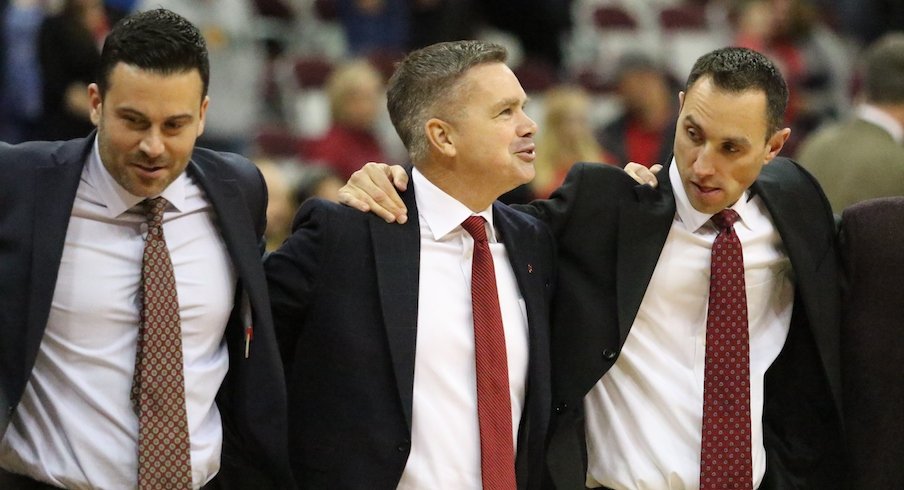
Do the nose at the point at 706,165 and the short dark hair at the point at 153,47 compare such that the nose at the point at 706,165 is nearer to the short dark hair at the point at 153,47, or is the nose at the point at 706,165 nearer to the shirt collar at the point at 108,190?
the short dark hair at the point at 153,47

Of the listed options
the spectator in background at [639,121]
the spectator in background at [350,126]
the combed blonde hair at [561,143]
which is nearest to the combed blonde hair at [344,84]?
the spectator in background at [350,126]

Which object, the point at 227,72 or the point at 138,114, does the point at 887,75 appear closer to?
the point at 138,114

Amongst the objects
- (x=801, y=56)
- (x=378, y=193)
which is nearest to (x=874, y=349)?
(x=378, y=193)

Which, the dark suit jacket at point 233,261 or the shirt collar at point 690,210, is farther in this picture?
the shirt collar at point 690,210

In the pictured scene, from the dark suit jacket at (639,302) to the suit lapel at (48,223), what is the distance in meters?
1.46

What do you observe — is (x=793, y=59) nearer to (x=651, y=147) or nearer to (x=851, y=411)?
(x=651, y=147)

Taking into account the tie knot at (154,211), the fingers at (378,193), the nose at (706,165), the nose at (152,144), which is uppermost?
the nose at (706,165)

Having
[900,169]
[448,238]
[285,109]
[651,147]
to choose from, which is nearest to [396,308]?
[448,238]

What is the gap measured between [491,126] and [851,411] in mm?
1377

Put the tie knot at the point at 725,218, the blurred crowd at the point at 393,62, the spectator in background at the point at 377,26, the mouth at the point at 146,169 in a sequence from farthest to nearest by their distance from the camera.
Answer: the spectator in background at the point at 377,26 < the blurred crowd at the point at 393,62 < the tie knot at the point at 725,218 < the mouth at the point at 146,169

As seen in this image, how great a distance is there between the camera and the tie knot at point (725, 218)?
4109 millimetres

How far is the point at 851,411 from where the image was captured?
417cm

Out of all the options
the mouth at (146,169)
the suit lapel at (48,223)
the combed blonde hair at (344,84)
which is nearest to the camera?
the suit lapel at (48,223)

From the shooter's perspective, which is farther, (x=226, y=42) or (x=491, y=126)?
(x=226, y=42)
